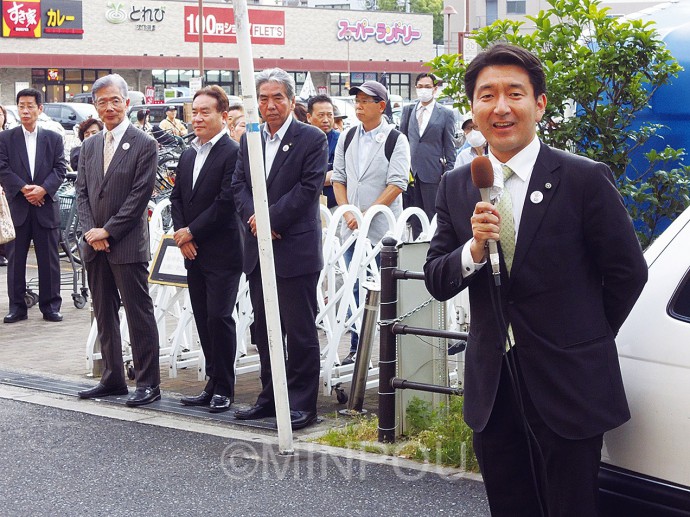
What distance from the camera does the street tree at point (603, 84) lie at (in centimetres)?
624

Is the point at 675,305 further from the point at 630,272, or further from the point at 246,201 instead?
the point at 246,201

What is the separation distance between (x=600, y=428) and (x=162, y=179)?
48.1 feet

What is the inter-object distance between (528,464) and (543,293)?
0.56 m

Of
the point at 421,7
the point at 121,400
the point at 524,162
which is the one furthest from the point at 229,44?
the point at 421,7

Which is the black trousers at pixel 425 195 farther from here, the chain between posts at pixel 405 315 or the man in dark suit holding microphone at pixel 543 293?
the man in dark suit holding microphone at pixel 543 293

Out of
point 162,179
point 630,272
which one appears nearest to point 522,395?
point 630,272

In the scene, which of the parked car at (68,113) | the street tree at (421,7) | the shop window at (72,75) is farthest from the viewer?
the street tree at (421,7)

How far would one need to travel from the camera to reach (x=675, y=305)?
349cm

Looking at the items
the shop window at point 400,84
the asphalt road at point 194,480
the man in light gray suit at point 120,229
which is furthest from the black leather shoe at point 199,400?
the shop window at point 400,84

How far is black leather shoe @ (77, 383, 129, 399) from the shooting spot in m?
7.81

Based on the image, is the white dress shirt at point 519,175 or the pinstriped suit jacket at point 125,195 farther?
the pinstriped suit jacket at point 125,195

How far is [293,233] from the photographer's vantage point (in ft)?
22.7

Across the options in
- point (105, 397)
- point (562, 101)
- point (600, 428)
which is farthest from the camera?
point (105, 397)

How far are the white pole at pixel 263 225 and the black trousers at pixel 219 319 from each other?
126cm
